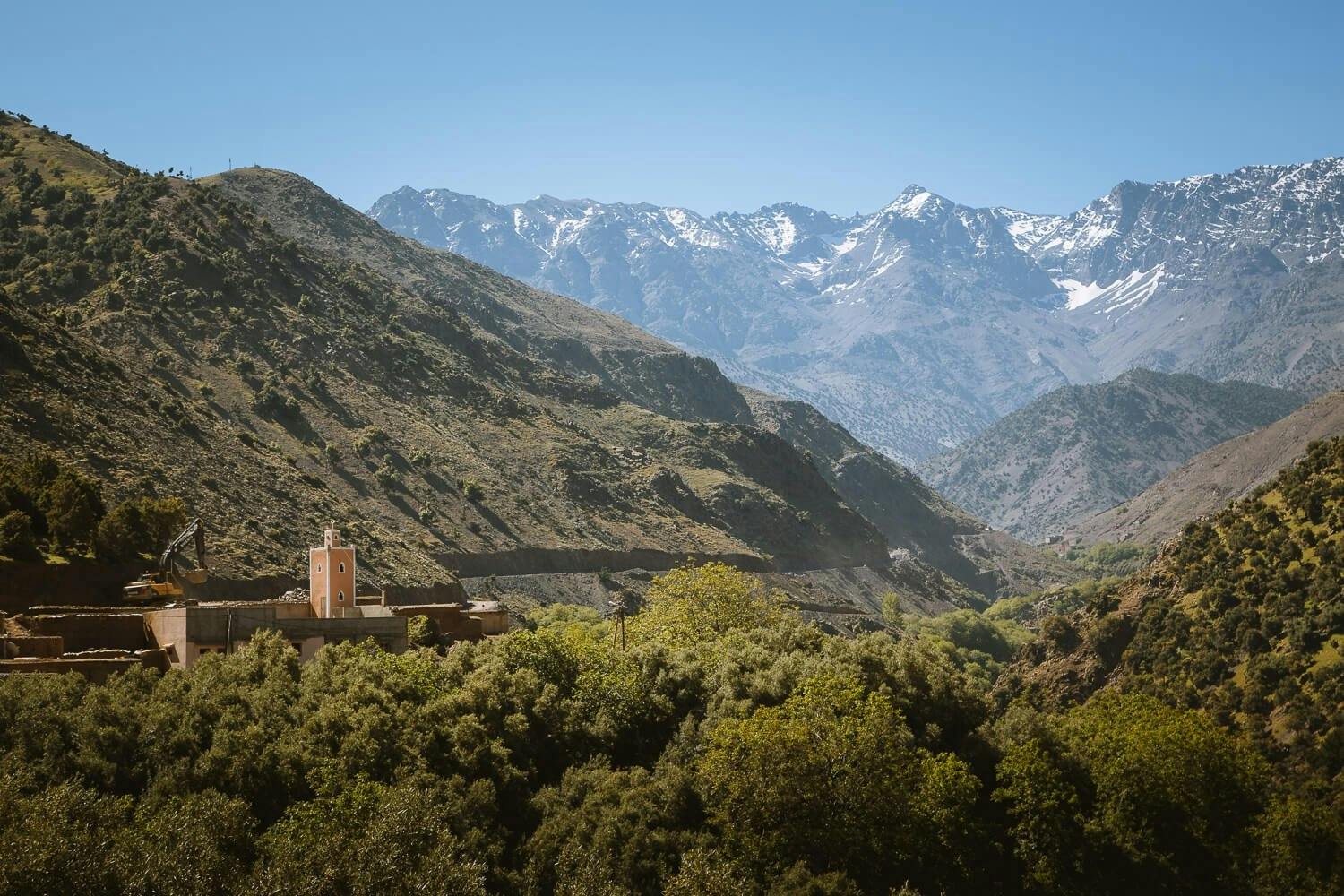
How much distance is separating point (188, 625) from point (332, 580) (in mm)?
10552

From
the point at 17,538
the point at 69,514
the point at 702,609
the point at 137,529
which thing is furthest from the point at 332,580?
the point at 702,609

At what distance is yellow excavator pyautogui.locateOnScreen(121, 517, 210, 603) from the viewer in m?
62.8

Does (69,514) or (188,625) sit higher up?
(69,514)

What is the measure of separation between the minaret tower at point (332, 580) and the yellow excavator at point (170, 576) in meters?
5.71

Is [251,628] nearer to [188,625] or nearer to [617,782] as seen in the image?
[188,625]

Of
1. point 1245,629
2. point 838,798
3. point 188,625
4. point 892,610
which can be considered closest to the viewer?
point 838,798

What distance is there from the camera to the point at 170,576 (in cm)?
6612

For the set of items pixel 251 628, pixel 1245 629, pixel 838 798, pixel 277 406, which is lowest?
pixel 838 798

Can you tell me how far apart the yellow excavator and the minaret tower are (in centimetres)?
571

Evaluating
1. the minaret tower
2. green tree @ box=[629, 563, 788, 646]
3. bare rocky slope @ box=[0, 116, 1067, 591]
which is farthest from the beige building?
bare rocky slope @ box=[0, 116, 1067, 591]

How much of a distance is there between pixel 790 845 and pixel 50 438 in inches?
2151

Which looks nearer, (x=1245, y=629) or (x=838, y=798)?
(x=838, y=798)

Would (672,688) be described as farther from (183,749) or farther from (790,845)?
(183,749)

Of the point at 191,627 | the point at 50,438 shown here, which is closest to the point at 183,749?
the point at 191,627
